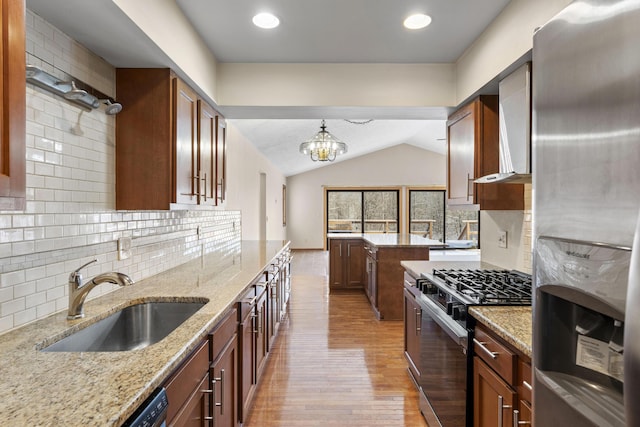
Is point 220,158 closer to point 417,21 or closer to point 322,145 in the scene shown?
point 417,21

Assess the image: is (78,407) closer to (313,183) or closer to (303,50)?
(303,50)

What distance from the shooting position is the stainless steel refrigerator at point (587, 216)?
2.09ft

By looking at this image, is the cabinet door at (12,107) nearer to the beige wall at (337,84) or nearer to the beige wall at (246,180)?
the beige wall at (337,84)

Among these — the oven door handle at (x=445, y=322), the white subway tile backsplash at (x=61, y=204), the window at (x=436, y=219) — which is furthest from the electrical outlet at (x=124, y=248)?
the window at (x=436, y=219)

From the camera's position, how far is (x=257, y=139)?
570 cm

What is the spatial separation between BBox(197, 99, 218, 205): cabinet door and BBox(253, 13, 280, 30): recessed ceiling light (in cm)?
66

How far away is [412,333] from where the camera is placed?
2.62 meters

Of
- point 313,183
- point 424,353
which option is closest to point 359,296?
point 424,353

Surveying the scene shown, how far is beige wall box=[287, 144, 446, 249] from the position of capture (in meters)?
11.0

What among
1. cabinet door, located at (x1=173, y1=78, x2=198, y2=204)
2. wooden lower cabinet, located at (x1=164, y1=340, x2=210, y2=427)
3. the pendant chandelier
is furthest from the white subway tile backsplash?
the pendant chandelier

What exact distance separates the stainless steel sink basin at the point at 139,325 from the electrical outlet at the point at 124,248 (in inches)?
14.9

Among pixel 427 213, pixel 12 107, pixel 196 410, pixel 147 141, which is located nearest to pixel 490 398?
pixel 196 410

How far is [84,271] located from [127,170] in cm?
60

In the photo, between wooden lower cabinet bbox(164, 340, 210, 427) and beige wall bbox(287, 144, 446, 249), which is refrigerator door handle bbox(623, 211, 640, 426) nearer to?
wooden lower cabinet bbox(164, 340, 210, 427)
